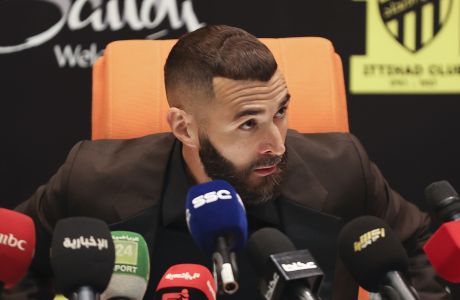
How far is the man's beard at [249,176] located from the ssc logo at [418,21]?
1.22 m

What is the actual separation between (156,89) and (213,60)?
289mm

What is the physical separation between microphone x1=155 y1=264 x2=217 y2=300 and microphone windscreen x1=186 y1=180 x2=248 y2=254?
0.28 ft

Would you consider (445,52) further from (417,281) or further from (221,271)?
Result: (221,271)

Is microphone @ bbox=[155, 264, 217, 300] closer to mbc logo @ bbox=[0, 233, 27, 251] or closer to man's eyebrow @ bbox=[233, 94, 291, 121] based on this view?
mbc logo @ bbox=[0, 233, 27, 251]

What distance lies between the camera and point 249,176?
6.25ft

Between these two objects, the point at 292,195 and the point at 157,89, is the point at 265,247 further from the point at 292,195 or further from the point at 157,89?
the point at 157,89

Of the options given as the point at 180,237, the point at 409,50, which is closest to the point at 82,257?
the point at 180,237

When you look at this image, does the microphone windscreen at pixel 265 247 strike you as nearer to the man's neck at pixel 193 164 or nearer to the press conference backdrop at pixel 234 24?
the man's neck at pixel 193 164

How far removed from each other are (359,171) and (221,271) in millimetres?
Result: 923

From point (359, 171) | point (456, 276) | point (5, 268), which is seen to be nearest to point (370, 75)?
point (359, 171)

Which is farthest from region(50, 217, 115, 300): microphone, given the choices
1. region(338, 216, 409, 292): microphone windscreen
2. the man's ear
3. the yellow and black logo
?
the yellow and black logo

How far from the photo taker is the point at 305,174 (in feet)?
6.73

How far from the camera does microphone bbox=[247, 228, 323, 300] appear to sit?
1172mm

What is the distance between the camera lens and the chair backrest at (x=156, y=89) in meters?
2.16
